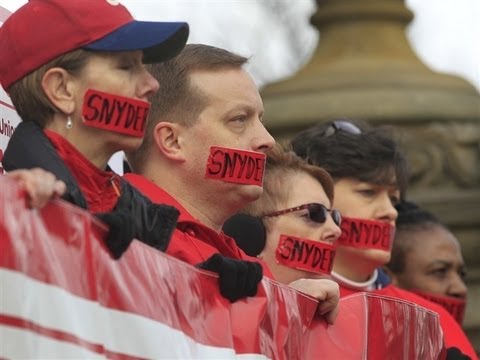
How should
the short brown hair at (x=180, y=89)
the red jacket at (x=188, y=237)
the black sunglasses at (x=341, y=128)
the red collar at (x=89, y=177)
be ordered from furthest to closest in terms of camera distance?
the black sunglasses at (x=341, y=128)
the short brown hair at (x=180, y=89)
the red jacket at (x=188, y=237)
the red collar at (x=89, y=177)

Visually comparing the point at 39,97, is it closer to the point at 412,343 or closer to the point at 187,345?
the point at 187,345

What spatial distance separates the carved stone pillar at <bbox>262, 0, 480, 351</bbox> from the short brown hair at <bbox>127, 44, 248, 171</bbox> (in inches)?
272

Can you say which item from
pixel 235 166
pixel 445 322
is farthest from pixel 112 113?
pixel 445 322

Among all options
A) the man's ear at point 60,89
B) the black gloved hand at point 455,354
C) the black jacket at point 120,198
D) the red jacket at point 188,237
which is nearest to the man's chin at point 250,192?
the red jacket at point 188,237

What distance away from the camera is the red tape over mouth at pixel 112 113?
17.7ft

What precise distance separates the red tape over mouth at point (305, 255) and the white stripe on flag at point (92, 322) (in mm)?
1784

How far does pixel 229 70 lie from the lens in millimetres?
6422

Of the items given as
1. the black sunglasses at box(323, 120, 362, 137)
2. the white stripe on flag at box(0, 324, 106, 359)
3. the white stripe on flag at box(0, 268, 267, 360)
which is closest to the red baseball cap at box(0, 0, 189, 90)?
the white stripe on flag at box(0, 268, 267, 360)

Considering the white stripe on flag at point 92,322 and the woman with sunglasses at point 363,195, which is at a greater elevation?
the white stripe on flag at point 92,322

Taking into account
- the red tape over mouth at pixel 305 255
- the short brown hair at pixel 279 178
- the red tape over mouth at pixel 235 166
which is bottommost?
the red tape over mouth at pixel 305 255

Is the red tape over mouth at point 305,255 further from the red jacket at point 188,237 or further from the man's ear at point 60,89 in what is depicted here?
the man's ear at point 60,89

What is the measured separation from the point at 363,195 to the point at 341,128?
0.37 metres

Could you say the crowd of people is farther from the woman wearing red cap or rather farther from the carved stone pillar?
the carved stone pillar

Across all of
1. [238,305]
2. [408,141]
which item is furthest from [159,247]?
[408,141]
